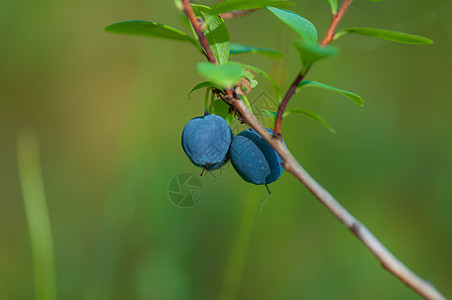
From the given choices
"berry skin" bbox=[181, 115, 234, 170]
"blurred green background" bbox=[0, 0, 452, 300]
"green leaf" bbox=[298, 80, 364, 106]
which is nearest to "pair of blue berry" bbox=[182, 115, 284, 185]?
"berry skin" bbox=[181, 115, 234, 170]

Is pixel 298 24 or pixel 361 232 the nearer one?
pixel 361 232

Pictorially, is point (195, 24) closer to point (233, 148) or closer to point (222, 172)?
point (233, 148)

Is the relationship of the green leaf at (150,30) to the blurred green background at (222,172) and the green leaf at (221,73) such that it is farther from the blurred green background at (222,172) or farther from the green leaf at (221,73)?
the blurred green background at (222,172)

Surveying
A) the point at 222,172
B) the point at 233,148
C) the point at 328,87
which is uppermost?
the point at 328,87

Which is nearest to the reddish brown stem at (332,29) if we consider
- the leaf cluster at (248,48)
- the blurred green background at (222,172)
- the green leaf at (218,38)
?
the leaf cluster at (248,48)

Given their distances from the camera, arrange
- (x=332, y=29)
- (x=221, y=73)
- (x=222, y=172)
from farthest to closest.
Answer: (x=222, y=172), (x=332, y=29), (x=221, y=73)

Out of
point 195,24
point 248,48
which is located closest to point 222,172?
point 248,48

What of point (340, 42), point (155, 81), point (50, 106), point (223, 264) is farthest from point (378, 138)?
point (50, 106)
